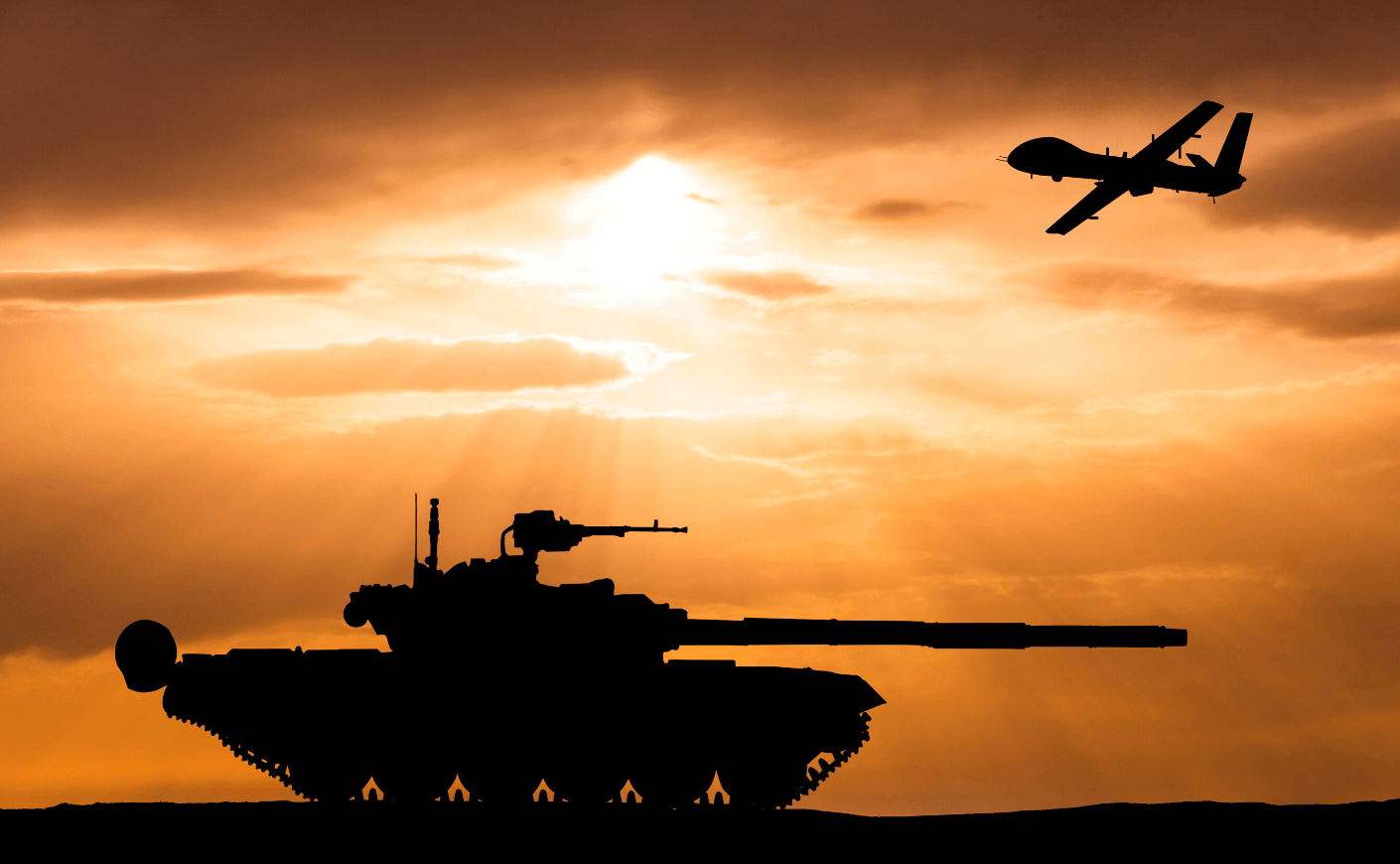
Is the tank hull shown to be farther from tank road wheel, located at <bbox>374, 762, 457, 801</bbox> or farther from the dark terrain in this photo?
the dark terrain

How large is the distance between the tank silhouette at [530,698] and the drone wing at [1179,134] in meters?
19.3

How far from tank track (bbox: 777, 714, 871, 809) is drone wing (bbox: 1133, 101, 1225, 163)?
2238 cm

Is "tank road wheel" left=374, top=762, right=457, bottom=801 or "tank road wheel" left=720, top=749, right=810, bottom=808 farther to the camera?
"tank road wheel" left=374, top=762, right=457, bottom=801

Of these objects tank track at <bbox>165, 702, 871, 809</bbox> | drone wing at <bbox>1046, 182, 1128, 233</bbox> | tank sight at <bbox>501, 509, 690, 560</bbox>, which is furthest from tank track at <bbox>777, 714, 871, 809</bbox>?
drone wing at <bbox>1046, 182, 1128, 233</bbox>

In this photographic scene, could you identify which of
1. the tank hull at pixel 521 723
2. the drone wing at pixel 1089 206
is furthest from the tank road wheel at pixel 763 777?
the drone wing at pixel 1089 206

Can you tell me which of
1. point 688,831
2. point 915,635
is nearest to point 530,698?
point 915,635

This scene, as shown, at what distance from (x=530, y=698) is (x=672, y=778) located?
10.3ft

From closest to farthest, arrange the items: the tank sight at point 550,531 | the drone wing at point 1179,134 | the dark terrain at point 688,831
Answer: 1. the dark terrain at point 688,831
2. the tank sight at point 550,531
3. the drone wing at point 1179,134

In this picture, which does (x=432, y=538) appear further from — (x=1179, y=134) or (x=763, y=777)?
(x=1179, y=134)

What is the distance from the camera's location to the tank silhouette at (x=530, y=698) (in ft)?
90.5

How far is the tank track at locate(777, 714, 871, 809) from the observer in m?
27.5

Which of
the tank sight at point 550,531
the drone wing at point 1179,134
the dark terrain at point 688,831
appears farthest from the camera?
the drone wing at point 1179,134

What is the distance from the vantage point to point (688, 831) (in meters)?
20.6

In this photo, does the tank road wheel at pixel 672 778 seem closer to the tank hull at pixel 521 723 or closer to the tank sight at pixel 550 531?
the tank hull at pixel 521 723
